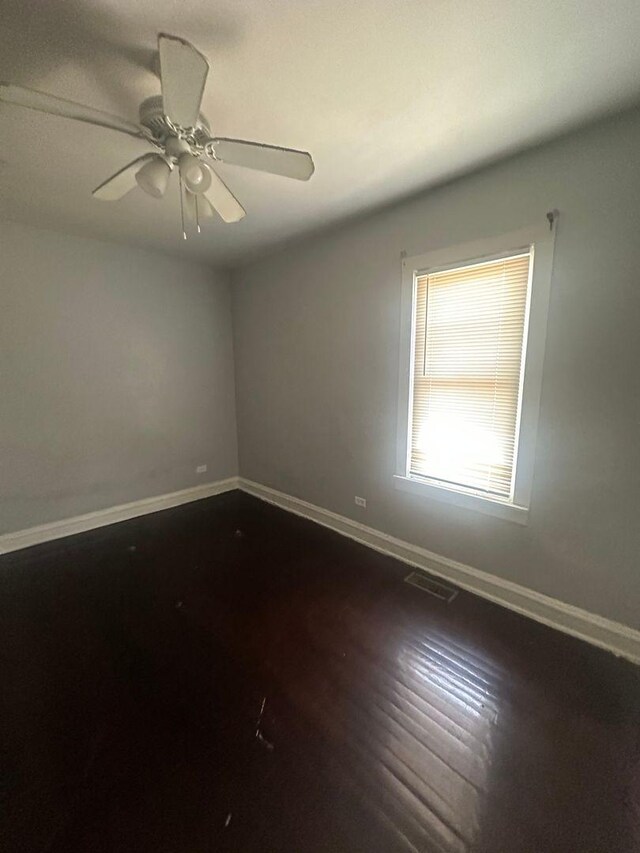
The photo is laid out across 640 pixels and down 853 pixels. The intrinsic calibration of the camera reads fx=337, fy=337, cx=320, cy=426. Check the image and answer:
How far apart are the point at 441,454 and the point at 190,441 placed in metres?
2.84

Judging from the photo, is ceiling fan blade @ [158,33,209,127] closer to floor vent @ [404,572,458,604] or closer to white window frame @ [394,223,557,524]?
white window frame @ [394,223,557,524]

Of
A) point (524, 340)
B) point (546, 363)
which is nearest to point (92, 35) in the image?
point (524, 340)

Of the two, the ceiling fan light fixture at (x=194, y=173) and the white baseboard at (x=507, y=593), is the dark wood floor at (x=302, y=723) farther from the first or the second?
the ceiling fan light fixture at (x=194, y=173)

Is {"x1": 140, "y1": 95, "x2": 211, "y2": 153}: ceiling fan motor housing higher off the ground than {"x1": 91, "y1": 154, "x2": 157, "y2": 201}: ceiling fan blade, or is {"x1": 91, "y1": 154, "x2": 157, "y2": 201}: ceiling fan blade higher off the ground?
{"x1": 140, "y1": 95, "x2": 211, "y2": 153}: ceiling fan motor housing

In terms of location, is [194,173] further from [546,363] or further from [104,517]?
[104,517]

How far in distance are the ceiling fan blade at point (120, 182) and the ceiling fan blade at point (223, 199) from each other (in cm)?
Answer: 27

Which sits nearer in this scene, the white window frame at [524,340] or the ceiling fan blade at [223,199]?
the ceiling fan blade at [223,199]

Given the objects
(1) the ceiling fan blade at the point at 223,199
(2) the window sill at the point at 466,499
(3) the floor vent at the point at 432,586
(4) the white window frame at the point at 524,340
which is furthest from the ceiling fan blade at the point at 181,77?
(3) the floor vent at the point at 432,586

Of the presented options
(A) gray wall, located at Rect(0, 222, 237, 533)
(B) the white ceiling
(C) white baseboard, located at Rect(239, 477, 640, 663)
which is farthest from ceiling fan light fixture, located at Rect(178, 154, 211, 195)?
(C) white baseboard, located at Rect(239, 477, 640, 663)

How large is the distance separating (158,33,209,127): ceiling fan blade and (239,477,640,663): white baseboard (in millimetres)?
2820

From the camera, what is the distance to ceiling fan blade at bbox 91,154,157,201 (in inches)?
59.8

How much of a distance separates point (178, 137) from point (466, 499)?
250 centimetres

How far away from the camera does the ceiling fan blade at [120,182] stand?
59.8 inches

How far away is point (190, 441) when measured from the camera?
395 cm
